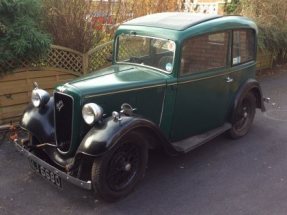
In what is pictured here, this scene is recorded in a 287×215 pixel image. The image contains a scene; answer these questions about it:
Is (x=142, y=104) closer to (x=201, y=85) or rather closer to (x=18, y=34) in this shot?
(x=201, y=85)

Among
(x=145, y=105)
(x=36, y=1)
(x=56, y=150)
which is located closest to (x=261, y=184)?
(x=145, y=105)

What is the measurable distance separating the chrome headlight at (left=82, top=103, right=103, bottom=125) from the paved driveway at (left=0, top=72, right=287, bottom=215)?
2.90ft

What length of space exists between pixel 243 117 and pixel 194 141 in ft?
4.26

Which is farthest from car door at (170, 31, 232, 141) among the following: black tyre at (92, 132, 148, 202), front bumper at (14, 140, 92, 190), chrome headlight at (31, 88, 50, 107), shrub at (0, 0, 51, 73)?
shrub at (0, 0, 51, 73)

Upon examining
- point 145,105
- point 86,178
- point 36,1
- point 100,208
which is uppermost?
point 36,1

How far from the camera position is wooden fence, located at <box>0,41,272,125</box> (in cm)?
523

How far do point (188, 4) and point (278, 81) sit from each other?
2.91 meters

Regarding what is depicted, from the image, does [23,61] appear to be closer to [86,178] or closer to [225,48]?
[86,178]

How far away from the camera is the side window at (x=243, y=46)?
477cm

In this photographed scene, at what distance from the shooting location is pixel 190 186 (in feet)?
12.8

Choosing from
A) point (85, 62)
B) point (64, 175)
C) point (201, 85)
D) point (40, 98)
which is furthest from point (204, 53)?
point (85, 62)

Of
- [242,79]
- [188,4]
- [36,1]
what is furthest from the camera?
[188,4]

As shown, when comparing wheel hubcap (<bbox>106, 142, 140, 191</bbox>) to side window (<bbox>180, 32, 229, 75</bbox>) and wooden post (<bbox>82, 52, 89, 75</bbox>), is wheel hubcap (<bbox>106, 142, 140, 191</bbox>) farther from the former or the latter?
wooden post (<bbox>82, 52, 89, 75</bbox>)

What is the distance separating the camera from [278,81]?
8586 mm
